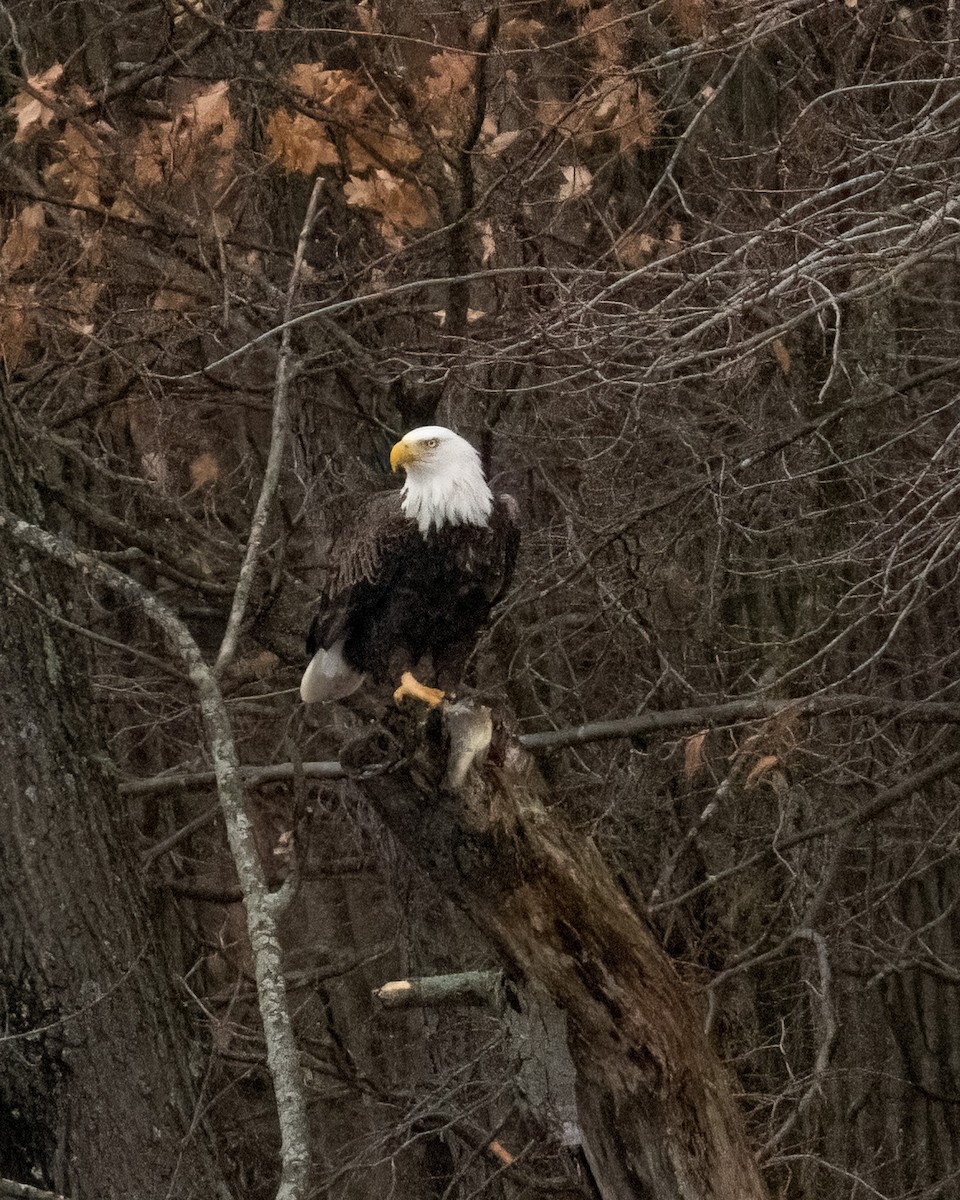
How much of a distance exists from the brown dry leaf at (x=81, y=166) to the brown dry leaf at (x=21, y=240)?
0.15 m

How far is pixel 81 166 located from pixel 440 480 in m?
1.51

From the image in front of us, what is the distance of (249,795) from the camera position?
655cm

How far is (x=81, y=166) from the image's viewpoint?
4797mm

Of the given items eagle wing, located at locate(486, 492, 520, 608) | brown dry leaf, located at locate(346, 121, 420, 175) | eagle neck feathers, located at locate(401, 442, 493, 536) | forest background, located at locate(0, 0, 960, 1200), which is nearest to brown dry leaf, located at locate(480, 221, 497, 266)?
forest background, located at locate(0, 0, 960, 1200)

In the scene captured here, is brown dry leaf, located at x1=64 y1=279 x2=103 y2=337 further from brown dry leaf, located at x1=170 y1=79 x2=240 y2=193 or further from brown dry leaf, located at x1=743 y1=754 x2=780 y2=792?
brown dry leaf, located at x1=743 y1=754 x2=780 y2=792

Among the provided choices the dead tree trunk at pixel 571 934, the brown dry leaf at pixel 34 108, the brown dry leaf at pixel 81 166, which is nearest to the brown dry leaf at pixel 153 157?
the brown dry leaf at pixel 81 166

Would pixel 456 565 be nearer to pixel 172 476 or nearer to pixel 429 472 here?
pixel 429 472

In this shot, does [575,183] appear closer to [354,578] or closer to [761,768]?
[354,578]

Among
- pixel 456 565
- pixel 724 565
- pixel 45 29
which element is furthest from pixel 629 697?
pixel 45 29

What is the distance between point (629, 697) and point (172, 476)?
2.24 meters

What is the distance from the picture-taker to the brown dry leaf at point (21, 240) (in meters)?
4.53

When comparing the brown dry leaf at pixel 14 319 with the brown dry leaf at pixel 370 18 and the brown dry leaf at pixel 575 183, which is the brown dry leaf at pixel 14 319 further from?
the brown dry leaf at pixel 575 183

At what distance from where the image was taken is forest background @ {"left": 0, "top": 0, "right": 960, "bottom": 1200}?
3.69m

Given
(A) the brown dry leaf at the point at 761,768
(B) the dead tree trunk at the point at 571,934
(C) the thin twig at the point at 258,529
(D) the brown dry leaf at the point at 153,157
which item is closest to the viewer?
(C) the thin twig at the point at 258,529
